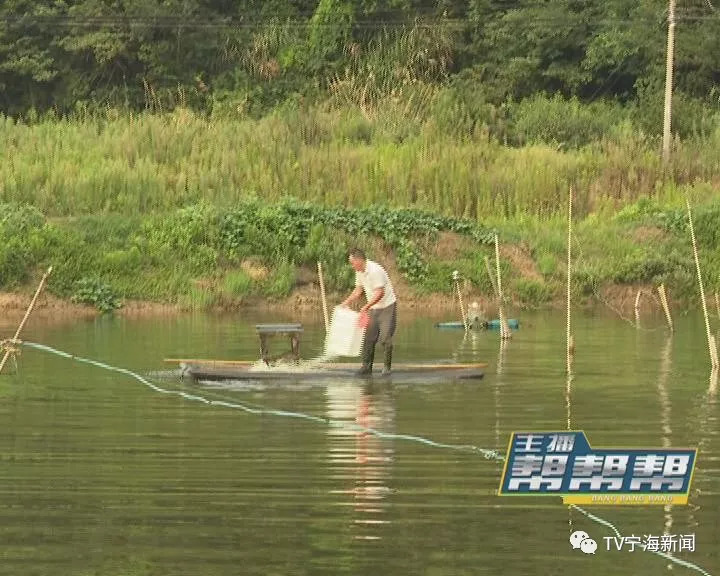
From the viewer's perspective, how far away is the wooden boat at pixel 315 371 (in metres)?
22.0

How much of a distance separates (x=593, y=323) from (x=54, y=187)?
1115cm

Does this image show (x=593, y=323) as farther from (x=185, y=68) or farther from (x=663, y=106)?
(x=185, y=68)

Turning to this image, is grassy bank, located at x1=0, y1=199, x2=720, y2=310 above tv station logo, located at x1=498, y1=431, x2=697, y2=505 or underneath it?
underneath

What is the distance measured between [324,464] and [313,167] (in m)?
24.1

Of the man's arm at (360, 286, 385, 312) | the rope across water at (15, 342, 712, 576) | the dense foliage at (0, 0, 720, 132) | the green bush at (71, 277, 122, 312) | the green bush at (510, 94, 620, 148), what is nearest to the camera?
the rope across water at (15, 342, 712, 576)

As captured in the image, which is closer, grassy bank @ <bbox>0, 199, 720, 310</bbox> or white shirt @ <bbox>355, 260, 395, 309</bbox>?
white shirt @ <bbox>355, 260, 395, 309</bbox>

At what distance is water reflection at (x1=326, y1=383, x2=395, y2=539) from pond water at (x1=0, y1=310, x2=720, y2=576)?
4 cm

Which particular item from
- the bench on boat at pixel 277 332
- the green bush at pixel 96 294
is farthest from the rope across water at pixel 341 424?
the green bush at pixel 96 294

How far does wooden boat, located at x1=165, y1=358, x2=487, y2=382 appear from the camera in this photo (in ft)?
72.2

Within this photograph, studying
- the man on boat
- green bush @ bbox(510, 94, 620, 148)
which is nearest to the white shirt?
the man on boat

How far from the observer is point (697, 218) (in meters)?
38.2

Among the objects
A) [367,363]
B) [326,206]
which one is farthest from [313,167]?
[367,363]

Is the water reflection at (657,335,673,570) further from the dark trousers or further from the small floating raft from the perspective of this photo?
the dark trousers

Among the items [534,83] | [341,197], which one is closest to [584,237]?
[341,197]
